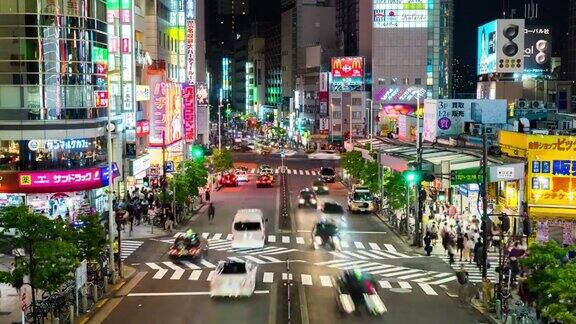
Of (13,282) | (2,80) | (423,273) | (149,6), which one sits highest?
(149,6)

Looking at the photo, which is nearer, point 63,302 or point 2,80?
point 63,302

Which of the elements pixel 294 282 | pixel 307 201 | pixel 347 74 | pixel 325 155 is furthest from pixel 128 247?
pixel 347 74

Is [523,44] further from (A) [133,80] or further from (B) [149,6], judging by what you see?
(A) [133,80]

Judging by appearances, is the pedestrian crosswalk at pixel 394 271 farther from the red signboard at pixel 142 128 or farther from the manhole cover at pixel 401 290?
the red signboard at pixel 142 128

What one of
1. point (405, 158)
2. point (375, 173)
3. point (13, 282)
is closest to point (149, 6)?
point (375, 173)

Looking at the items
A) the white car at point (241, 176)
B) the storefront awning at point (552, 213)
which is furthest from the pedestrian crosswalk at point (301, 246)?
the white car at point (241, 176)
